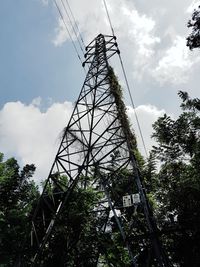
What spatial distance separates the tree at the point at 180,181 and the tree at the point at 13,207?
7.19 metres

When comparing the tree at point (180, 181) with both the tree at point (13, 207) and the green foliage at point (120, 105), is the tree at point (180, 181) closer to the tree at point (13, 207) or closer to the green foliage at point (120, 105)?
the green foliage at point (120, 105)

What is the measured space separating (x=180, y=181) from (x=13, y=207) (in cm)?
1075

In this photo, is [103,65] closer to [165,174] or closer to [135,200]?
[135,200]

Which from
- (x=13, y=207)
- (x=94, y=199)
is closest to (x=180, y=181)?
(x=94, y=199)

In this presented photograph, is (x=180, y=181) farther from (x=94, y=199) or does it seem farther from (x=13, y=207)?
(x=13, y=207)

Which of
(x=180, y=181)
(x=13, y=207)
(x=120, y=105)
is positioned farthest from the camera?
(x=13, y=207)

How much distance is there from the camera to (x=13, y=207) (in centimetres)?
1852

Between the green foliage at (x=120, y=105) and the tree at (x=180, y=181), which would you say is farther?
the tree at (x=180, y=181)

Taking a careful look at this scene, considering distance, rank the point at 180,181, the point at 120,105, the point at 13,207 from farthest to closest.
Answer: the point at 13,207 → the point at 180,181 → the point at 120,105

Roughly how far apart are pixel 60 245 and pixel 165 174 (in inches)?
273

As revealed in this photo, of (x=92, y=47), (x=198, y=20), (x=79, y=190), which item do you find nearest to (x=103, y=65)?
(x=92, y=47)

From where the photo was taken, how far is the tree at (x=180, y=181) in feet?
43.9

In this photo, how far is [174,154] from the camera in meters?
15.5

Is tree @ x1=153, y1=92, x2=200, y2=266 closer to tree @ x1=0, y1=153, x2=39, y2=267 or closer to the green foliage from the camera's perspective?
the green foliage
